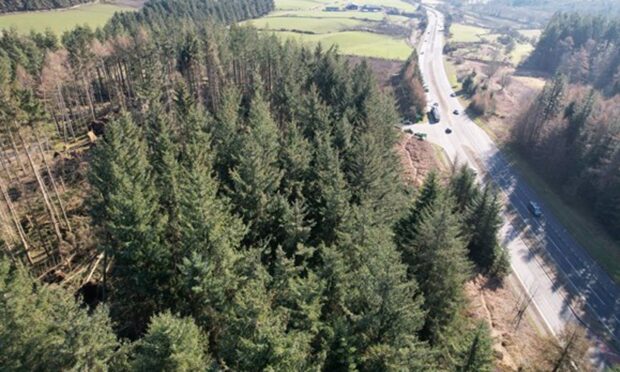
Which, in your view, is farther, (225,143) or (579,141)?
Answer: (579,141)

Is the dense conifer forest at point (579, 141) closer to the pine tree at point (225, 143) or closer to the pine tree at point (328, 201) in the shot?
the pine tree at point (328, 201)

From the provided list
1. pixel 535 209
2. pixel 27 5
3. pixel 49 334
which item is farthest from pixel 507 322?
pixel 27 5

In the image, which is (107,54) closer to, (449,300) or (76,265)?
(76,265)

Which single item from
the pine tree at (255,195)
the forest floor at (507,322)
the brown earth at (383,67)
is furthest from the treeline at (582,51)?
the pine tree at (255,195)

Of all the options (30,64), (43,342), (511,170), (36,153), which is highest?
(30,64)

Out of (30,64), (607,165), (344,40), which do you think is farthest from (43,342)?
(344,40)

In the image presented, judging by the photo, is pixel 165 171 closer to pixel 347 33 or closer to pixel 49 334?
pixel 49 334
